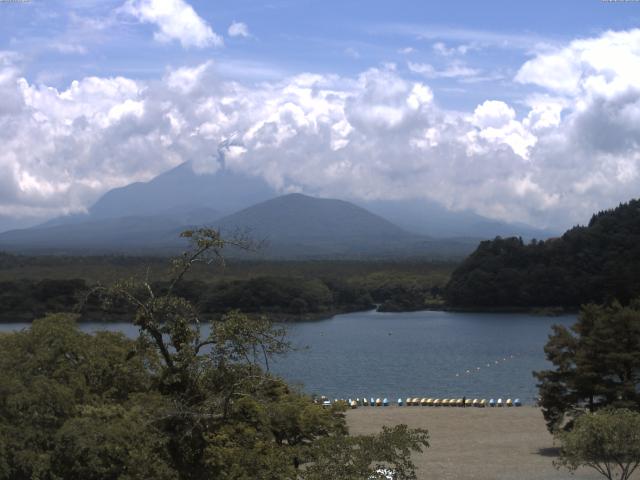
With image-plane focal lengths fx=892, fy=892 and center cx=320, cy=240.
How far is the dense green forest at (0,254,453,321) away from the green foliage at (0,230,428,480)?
120ft

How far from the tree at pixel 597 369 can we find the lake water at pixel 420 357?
26.9 ft

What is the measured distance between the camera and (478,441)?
21.7 m

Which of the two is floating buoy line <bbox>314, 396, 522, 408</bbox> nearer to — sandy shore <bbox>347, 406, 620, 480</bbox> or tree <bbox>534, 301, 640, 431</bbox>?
sandy shore <bbox>347, 406, 620, 480</bbox>

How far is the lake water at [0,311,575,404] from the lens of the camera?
34.0 m

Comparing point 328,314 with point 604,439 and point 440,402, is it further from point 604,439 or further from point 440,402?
point 604,439

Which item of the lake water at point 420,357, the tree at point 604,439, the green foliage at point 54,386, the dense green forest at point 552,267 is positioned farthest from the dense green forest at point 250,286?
the green foliage at point 54,386

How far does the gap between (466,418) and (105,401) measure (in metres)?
17.4

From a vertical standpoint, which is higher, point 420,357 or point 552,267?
point 552,267

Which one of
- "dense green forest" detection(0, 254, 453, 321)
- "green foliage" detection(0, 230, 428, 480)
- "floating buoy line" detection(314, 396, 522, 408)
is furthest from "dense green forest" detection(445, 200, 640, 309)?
"green foliage" detection(0, 230, 428, 480)

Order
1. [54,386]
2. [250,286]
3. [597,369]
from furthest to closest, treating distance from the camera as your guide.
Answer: [250,286], [597,369], [54,386]

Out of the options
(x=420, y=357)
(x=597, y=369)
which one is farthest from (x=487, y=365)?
(x=597, y=369)

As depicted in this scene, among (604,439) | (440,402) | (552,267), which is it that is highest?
(552,267)

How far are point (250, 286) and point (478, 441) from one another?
44.4 meters

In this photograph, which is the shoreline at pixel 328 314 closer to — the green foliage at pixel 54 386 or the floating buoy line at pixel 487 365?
the floating buoy line at pixel 487 365
